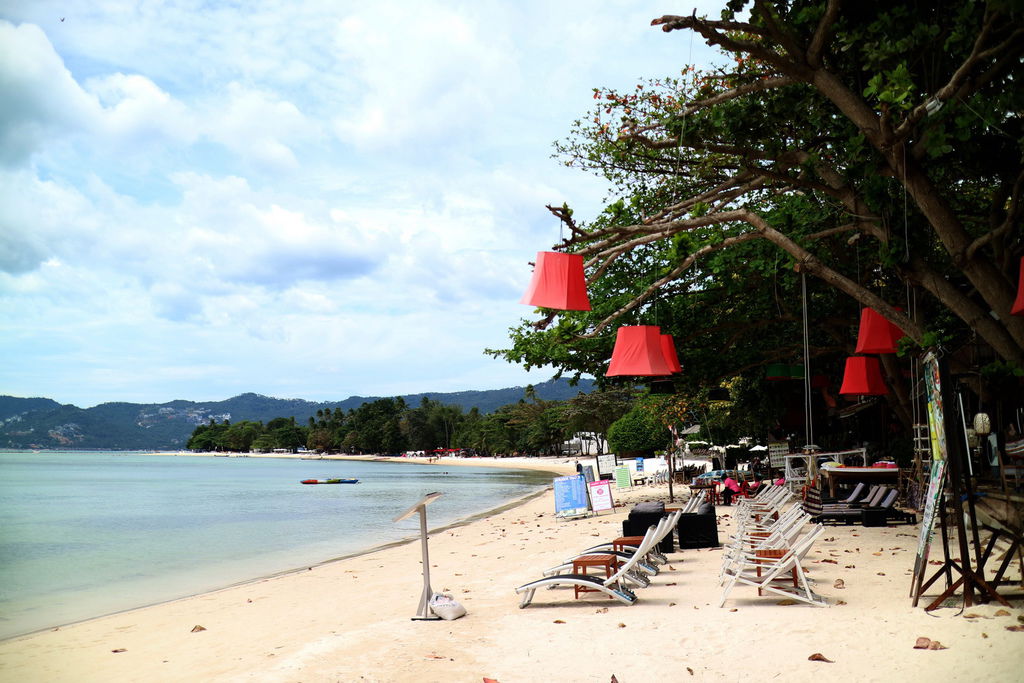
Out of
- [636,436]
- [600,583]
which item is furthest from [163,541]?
[636,436]

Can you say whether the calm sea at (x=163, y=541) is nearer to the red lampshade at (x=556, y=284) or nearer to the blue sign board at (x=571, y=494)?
the blue sign board at (x=571, y=494)

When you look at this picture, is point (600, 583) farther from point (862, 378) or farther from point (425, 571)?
point (862, 378)

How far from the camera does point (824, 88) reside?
27.9ft

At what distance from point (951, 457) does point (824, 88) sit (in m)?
4.12

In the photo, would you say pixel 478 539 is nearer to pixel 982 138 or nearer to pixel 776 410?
pixel 776 410

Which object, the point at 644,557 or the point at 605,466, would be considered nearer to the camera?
the point at 644,557

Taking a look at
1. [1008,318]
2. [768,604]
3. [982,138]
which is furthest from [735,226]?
[768,604]

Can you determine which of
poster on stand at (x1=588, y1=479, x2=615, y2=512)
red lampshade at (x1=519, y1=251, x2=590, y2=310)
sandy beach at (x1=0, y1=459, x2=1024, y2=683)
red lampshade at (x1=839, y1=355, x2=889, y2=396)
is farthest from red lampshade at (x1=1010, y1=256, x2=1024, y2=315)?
poster on stand at (x1=588, y1=479, x2=615, y2=512)

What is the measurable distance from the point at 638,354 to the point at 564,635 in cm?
308

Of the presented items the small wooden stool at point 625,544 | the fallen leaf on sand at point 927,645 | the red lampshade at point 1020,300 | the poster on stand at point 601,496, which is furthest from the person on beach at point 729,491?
the fallen leaf on sand at point 927,645

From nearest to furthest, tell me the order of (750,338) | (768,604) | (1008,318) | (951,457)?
(951,457) < (768,604) < (1008,318) < (750,338)

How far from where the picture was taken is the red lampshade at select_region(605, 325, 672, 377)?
8469 mm

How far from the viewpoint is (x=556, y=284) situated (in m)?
7.39

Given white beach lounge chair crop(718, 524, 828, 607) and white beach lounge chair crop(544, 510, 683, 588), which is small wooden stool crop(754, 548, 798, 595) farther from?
white beach lounge chair crop(544, 510, 683, 588)
